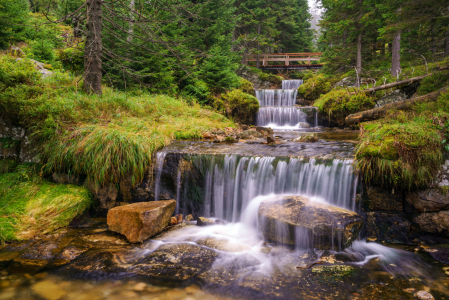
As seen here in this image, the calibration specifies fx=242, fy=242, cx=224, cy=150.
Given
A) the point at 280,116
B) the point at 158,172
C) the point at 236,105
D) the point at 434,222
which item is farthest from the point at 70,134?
the point at 280,116

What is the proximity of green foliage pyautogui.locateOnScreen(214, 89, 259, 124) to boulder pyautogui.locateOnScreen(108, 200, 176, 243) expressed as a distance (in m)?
8.08

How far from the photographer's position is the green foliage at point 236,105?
12133 millimetres

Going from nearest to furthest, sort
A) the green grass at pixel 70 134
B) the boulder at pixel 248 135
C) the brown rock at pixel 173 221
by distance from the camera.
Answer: the brown rock at pixel 173 221 → the green grass at pixel 70 134 → the boulder at pixel 248 135

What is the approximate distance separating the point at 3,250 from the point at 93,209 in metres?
1.67

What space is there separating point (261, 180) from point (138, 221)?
261cm

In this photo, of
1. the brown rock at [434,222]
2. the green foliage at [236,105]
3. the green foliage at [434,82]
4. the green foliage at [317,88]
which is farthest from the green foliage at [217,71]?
the brown rock at [434,222]

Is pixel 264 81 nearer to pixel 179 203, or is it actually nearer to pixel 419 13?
pixel 419 13

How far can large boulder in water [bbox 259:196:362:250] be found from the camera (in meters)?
4.01

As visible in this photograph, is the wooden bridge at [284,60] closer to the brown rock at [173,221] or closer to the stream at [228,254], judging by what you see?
the stream at [228,254]

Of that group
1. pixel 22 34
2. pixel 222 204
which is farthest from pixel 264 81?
pixel 222 204

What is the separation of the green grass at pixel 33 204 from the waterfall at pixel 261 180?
231 centimetres

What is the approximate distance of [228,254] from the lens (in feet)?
13.7

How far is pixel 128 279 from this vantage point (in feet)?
11.2

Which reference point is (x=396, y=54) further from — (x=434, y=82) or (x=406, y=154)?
(x=406, y=154)
